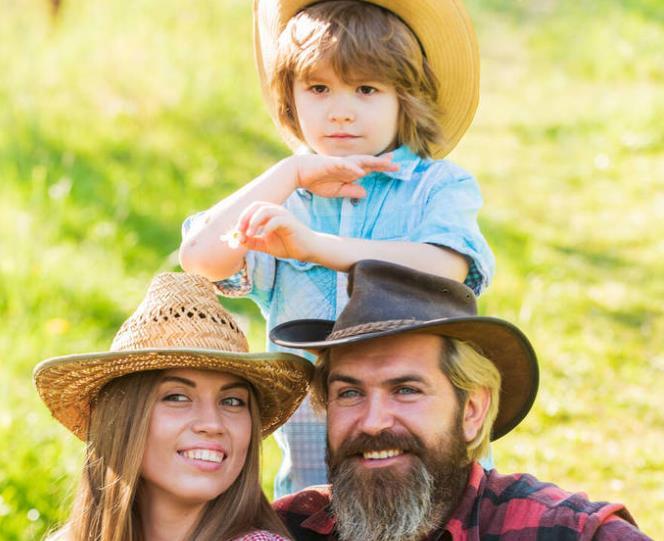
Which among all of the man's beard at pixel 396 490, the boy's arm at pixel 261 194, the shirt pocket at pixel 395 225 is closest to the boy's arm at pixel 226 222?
the boy's arm at pixel 261 194

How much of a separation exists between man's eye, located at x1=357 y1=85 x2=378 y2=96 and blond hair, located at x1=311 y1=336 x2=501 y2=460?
82cm

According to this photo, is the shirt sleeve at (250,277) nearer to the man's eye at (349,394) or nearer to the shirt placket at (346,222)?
the shirt placket at (346,222)

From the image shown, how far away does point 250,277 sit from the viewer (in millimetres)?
4508

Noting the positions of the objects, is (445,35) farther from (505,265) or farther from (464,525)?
(505,265)

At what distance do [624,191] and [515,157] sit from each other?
120cm

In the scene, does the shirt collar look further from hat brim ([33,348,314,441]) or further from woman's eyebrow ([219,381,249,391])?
woman's eyebrow ([219,381,249,391])

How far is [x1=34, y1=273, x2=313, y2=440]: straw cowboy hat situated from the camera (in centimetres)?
408

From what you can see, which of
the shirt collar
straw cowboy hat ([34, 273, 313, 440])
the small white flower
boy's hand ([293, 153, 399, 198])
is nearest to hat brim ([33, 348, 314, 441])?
straw cowboy hat ([34, 273, 313, 440])

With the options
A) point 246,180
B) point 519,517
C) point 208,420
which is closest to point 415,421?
point 519,517

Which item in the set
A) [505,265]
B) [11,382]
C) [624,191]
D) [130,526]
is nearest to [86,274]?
[11,382]

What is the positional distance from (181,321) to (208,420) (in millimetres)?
322

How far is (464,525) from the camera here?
4.08m

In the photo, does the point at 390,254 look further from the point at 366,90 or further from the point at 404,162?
the point at 366,90

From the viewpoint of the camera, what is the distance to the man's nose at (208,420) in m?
4.12
